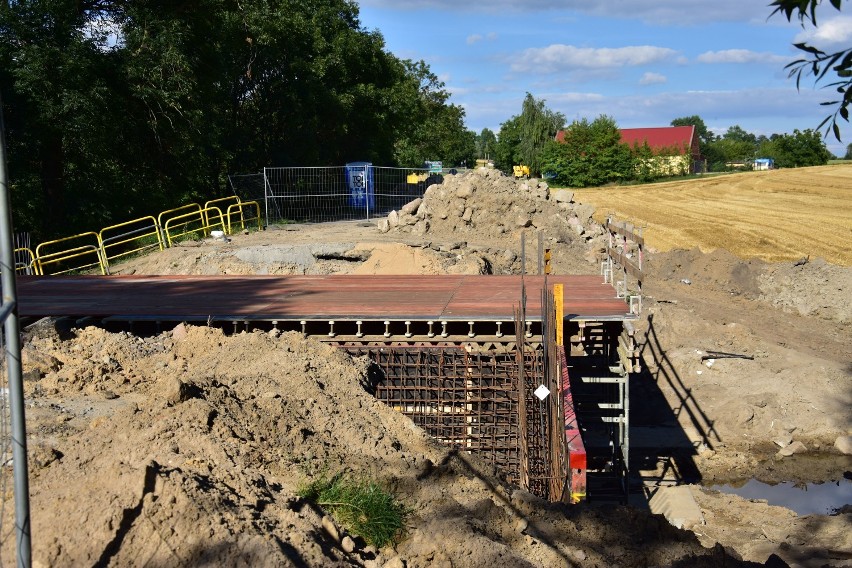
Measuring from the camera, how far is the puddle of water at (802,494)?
14578 mm

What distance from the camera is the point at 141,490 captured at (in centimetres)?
614

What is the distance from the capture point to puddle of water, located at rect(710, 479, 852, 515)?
14578mm

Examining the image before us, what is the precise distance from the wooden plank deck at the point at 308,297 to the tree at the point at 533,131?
6403 centimetres

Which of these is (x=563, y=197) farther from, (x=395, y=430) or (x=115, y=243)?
(x=395, y=430)

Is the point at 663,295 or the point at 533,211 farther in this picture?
the point at 533,211

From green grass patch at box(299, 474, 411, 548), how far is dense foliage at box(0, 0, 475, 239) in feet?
57.9

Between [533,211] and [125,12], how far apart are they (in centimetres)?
1319

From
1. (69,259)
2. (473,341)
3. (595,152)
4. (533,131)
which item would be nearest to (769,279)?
(473,341)

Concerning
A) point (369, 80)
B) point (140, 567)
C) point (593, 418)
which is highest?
point (369, 80)

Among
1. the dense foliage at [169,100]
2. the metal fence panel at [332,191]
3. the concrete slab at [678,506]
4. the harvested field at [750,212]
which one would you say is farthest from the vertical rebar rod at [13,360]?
the harvested field at [750,212]

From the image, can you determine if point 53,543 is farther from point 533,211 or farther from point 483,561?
point 533,211

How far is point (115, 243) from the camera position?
2294 cm

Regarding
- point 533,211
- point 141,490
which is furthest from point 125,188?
point 141,490

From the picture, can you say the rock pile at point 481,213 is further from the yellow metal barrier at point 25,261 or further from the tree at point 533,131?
the tree at point 533,131
